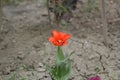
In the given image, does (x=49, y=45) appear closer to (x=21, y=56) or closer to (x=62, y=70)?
(x=21, y=56)

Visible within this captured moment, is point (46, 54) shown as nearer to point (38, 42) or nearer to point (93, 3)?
point (38, 42)

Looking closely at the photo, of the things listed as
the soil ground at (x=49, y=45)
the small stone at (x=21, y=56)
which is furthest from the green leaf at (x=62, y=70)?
the small stone at (x=21, y=56)

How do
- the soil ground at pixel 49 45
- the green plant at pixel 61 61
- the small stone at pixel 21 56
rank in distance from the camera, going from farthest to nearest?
the small stone at pixel 21 56 → the soil ground at pixel 49 45 → the green plant at pixel 61 61

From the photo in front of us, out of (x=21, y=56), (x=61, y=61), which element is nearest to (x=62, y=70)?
(x=61, y=61)

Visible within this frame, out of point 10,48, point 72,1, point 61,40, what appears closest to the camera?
point 61,40

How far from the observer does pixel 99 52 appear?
334cm

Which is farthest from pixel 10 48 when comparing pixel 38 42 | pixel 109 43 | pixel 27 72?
pixel 109 43

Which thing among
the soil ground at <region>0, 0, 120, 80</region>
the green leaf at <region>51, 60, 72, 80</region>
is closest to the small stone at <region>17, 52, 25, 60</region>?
the soil ground at <region>0, 0, 120, 80</region>

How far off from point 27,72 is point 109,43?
2.79 ft

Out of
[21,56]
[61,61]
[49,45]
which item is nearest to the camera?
[61,61]

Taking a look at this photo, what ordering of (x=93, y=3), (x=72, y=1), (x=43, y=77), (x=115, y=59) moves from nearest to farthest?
(x=43, y=77) < (x=115, y=59) < (x=72, y=1) < (x=93, y=3)

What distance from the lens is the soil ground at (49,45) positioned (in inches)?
122

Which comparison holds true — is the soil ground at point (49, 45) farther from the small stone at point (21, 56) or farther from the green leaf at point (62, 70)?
the green leaf at point (62, 70)

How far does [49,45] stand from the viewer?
3.44 meters
